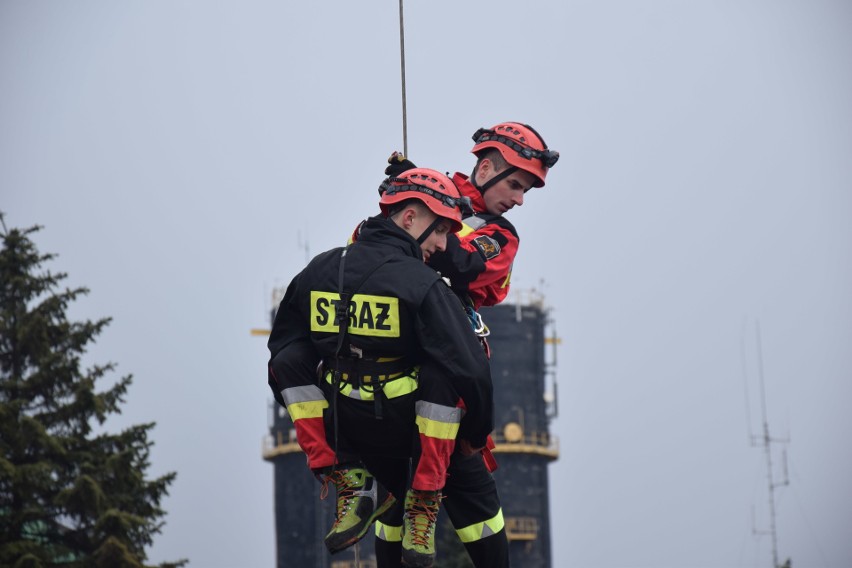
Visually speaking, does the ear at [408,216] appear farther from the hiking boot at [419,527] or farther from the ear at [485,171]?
the hiking boot at [419,527]

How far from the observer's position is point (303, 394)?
36.7 ft

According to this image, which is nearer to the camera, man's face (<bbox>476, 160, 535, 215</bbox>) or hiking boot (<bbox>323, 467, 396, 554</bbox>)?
hiking boot (<bbox>323, 467, 396, 554</bbox>)

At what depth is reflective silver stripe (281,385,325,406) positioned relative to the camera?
1120 cm

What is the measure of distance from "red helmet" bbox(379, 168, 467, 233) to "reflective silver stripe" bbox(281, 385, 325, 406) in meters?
1.20

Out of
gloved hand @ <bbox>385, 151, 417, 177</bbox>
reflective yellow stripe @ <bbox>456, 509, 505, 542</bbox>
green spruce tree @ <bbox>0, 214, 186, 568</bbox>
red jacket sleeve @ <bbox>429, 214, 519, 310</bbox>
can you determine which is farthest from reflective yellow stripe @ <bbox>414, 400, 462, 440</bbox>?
green spruce tree @ <bbox>0, 214, 186, 568</bbox>

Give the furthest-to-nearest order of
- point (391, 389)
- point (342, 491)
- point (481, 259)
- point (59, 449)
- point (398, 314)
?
point (59, 449) < point (481, 259) < point (342, 491) < point (391, 389) < point (398, 314)

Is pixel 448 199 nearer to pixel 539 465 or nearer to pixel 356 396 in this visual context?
pixel 356 396

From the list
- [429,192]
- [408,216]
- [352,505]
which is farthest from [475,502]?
[429,192]

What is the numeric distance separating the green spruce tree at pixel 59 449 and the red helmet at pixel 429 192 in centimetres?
2014

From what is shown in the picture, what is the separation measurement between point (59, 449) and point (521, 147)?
69.4ft

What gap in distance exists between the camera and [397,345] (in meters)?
11.0

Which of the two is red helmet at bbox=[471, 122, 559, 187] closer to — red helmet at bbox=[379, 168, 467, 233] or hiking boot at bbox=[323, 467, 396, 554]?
red helmet at bbox=[379, 168, 467, 233]

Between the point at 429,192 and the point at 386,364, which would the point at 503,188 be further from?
the point at 386,364

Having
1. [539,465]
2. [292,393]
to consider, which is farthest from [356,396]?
[539,465]
